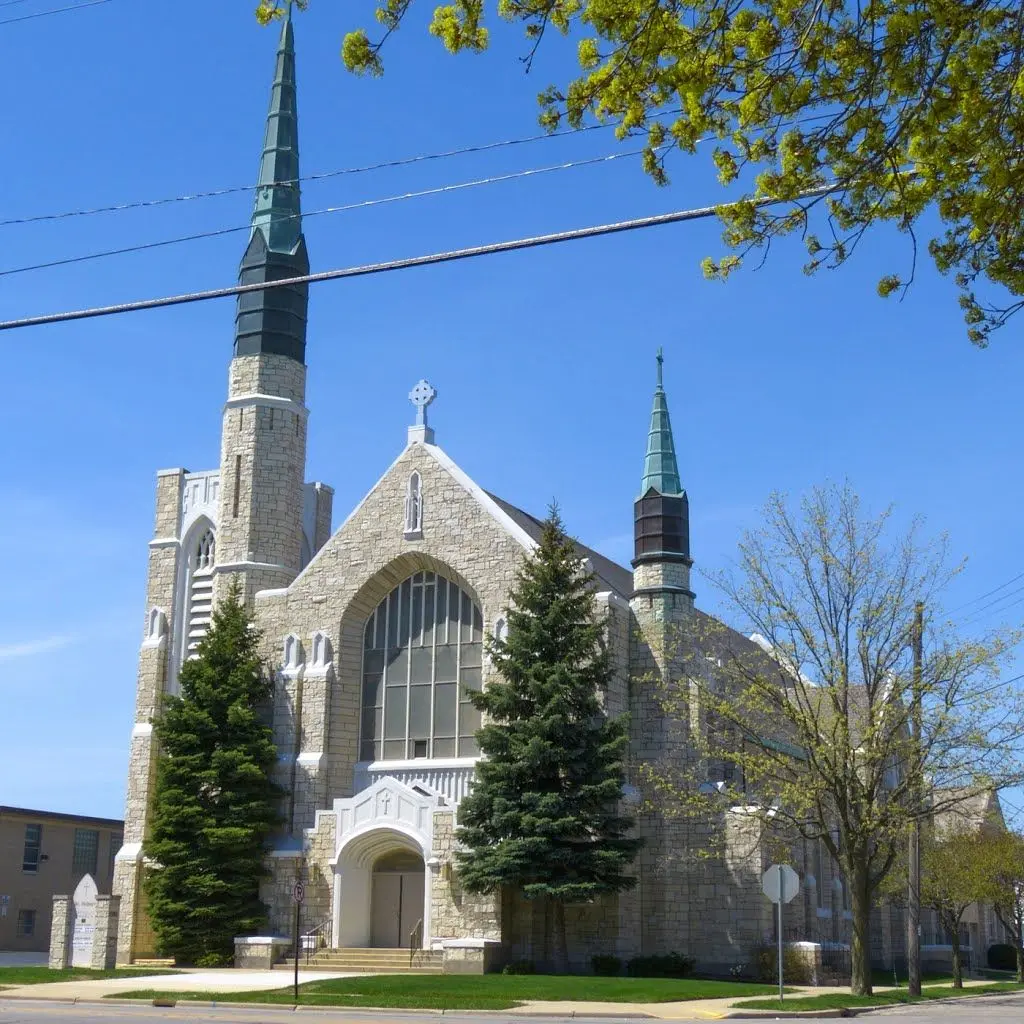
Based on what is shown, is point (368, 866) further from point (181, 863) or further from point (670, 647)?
point (670, 647)

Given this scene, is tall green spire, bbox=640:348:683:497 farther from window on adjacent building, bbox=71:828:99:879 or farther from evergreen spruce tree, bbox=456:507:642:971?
window on adjacent building, bbox=71:828:99:879

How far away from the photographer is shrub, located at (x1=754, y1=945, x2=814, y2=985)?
108 ft

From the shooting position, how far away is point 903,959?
50750 millimetres

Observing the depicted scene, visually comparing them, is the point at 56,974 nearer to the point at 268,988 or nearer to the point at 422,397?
the point at 268,988

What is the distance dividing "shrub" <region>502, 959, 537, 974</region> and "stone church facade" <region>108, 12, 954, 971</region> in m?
0.47

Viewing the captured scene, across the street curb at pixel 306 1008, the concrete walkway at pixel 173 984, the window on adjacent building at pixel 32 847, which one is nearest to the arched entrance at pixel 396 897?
the concrete walkway at pixel 173 984

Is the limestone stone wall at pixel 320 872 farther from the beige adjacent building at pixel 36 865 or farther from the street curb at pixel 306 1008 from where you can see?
the beige adjacent building at pixel 36 865

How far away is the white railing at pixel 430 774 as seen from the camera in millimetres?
36562

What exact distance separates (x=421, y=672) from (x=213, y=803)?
6290 mm

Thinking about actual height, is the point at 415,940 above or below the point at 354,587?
below

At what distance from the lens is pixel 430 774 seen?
3709 cm

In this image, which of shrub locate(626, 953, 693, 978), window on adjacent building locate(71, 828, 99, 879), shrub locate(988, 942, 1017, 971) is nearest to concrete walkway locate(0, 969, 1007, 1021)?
shrub locate(626, 953, 693, 978)

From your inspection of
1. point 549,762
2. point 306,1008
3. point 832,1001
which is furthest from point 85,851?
point 832,1001

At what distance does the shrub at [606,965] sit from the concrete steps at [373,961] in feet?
11.7
